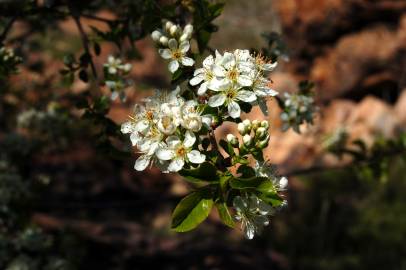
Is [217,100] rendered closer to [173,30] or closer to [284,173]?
[173,30]

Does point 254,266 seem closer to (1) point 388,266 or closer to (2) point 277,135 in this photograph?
(1) point 388,266

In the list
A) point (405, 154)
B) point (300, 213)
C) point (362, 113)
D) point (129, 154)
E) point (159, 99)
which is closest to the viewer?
point (159, 99)

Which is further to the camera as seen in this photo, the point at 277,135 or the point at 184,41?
the point at 277,135

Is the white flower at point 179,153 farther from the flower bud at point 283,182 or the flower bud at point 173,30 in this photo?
the flower bud at point 173,30

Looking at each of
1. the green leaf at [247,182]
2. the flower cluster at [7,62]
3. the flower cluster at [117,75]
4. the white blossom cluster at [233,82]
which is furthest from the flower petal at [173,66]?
the flower cluster at [7,62]

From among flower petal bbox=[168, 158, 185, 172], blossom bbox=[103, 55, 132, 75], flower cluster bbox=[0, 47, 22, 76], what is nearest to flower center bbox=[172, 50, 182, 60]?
flower petal bbox=[168, 158, 185, 172]

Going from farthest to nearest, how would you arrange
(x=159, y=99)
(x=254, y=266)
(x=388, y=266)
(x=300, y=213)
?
1. (x=300, y=213)
2. (x=388, y=266)
3. (x=254, y=266)
4. (x=159, y=99)

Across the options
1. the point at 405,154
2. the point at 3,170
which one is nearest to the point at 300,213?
the point at 405,154
